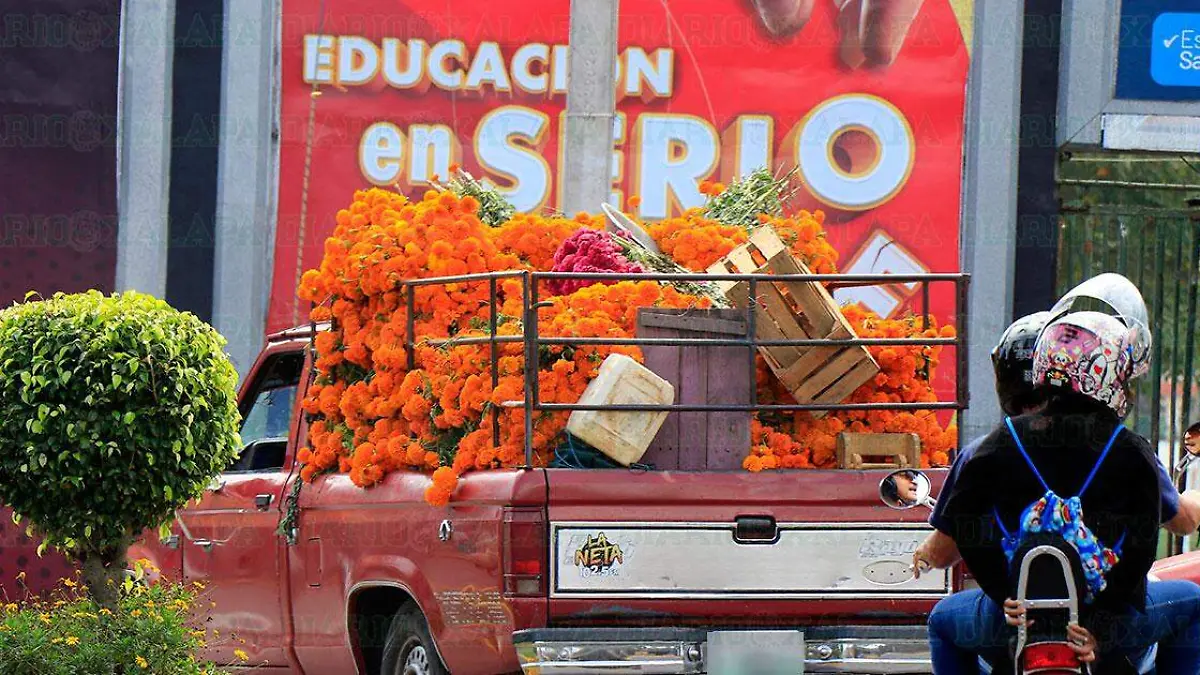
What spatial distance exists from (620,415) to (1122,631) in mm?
2934

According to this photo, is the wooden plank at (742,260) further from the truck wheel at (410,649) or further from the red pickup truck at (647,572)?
the truck wheel at (410,649)

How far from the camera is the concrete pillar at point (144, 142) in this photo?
48.6ft

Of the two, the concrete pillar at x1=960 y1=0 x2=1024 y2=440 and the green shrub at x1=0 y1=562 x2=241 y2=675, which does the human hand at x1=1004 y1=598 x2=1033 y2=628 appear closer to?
the green shrub at x1=0 y1=562 x2=241 y2=675

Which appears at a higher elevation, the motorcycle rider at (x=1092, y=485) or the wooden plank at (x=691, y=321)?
the wooden plank at (x=691, y=321)

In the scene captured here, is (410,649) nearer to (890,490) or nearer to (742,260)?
(742,260)

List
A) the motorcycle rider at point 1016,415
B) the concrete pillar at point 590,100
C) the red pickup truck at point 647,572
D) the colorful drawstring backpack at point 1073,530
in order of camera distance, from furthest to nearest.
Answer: the concrete pillar at point 590,100, the red pickup truck at point 647,572, the motorcycle rider at point 1016,415, the colorful drawstring backpack at point 1073,530

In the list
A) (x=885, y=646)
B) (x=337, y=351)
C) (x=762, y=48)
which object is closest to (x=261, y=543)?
(x=337, y=351)

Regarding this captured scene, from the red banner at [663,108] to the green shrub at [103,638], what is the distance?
7377 mm

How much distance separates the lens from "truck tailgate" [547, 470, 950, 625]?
7.05m

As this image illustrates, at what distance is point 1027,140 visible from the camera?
15281 mm

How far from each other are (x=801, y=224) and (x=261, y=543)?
2833 millimetres

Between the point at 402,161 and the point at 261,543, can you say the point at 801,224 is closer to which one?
the point at 261,543

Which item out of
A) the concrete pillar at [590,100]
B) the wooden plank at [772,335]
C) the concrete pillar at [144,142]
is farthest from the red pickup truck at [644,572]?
the concrete pillar at [144,142]

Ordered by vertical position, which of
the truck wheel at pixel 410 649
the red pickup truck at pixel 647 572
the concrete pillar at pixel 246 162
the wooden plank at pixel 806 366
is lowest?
the truck wheel at pixel 410 649
